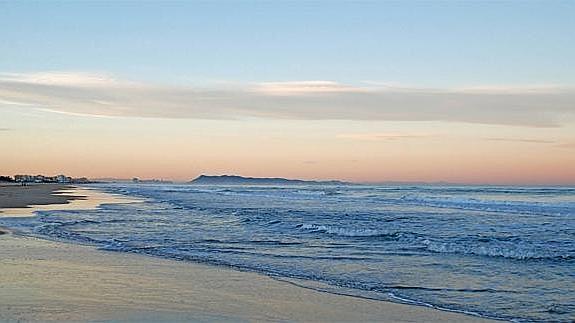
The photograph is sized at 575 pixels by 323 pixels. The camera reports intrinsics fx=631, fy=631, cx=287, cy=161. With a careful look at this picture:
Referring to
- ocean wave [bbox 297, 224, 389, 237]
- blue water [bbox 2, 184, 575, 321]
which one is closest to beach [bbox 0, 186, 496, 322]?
blue water [bbox 2, 184, 575, 321]

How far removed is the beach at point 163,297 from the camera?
8797 mm

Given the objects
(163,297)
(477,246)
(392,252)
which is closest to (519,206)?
(477,246)

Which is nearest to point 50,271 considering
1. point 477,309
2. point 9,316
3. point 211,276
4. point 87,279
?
point 87,279

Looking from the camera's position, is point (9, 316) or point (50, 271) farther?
point (50, 271)

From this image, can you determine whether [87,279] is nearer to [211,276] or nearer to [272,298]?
[211,276]

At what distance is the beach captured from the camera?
8797 millimetres

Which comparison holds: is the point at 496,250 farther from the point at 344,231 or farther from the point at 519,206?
the point at 519,206

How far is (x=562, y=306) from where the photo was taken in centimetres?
994

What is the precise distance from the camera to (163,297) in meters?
10.0

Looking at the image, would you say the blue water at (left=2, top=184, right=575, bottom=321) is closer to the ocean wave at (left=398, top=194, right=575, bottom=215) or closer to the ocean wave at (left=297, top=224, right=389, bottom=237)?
the ocean wave at (left=297, top=224, right=389, bottom=237)

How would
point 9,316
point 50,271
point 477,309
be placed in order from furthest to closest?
point 50,271
point 477,309
point 9,316

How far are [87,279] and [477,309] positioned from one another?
6841 mm

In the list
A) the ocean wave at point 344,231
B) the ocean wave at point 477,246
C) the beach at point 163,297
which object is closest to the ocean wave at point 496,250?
the ocean wave at point 477,246

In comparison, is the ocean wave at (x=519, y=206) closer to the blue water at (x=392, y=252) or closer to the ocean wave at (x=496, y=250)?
the blue water at (x=392, y=252)
